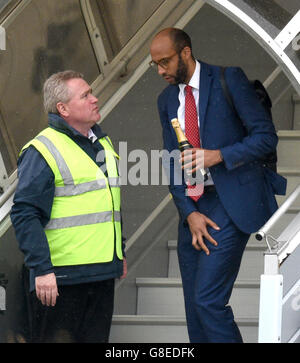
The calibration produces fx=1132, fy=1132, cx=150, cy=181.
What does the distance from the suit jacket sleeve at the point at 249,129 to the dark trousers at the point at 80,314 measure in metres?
A: 0.93

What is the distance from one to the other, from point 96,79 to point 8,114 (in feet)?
2.33

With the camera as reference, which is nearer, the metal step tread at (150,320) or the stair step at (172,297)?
the metal step tread at (150,320)

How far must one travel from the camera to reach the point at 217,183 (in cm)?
582

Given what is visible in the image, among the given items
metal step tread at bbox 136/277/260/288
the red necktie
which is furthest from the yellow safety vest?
metal step tread at bbox 136/277/260/288

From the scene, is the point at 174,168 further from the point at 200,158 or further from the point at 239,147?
the point at 239,147

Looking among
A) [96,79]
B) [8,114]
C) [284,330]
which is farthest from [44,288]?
[96,79]

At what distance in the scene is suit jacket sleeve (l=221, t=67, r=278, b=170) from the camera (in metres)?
5.70

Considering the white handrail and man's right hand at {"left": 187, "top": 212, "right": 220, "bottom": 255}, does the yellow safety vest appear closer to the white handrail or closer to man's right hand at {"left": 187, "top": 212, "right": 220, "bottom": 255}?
man's right hand at {"left": 187, "top": 212, "right": 220, "bottom": 255}

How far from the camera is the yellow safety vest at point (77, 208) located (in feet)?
19.0

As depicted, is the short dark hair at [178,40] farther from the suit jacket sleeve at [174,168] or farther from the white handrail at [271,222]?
the white handrail at [271,222]

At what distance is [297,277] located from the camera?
17.6 ft

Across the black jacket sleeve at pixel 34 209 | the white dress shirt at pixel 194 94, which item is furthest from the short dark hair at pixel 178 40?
the black jacket sleeve at pixel 34 209
